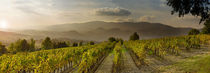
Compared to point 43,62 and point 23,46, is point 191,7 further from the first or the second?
point 23,46

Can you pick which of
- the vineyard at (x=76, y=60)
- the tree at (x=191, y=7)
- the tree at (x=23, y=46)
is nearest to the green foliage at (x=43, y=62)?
the vineyard at (x=76, y=60)

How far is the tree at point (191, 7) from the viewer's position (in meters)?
15.1

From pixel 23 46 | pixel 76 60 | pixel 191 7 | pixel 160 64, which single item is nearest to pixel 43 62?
pixel 76 60

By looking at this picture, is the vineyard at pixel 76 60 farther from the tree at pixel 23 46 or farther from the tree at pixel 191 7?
the tree at pixel 23 46

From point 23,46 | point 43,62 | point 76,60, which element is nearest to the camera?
point 43,62

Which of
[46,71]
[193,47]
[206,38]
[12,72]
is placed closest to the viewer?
[46,71]

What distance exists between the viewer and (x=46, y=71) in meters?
8.23

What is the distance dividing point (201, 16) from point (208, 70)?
15.9 meters

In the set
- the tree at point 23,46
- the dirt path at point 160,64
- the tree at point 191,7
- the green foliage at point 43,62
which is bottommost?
the tree at point 23,46

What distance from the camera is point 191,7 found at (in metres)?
15.4

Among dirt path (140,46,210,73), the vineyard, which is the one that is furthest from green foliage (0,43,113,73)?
dirt path (140,46,210,73)

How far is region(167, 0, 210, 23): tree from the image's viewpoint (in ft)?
49.5

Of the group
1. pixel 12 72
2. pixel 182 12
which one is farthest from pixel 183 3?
pixel 12 72

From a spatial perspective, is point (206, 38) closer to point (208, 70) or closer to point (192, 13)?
point (192, 13)
